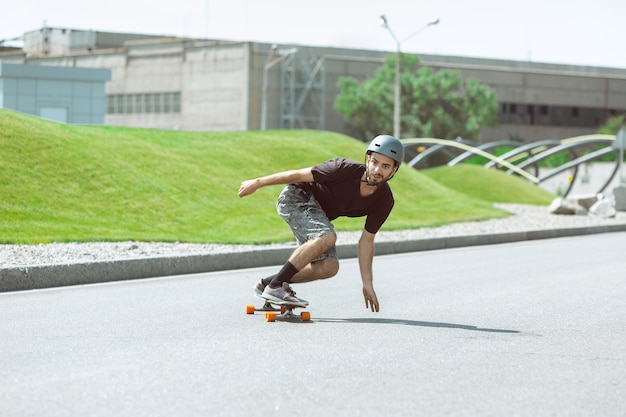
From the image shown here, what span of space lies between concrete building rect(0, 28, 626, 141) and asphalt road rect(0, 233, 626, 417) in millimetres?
66117

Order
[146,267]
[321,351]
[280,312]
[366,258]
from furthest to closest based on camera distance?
[146,267]
[280,312]
[366,258]
[321,351]

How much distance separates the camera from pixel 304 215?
8.31 m

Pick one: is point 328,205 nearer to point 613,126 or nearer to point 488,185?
point 488,185

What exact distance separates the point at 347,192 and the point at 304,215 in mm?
420

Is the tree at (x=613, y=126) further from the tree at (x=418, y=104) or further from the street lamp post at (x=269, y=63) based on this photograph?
the street lamp post at (x=269, y=63)

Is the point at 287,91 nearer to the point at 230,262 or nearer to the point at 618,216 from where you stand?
the point at 618,216

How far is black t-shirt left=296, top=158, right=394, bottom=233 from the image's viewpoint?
26.1 feet

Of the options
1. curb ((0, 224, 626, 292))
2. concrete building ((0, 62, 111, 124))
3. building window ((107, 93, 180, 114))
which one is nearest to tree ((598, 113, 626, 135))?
building window ((107, 93, 180, 114))

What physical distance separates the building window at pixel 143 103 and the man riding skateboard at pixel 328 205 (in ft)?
247

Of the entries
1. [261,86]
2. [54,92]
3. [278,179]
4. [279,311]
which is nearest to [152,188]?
[279,311]

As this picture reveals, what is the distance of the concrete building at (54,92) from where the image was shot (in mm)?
38312

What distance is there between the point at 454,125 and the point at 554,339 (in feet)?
237

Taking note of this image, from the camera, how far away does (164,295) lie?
10.6 m

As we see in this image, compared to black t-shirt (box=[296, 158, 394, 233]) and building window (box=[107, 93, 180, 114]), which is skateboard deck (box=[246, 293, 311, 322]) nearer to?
black t-shirt (box=[296, 158, 394, 233])
